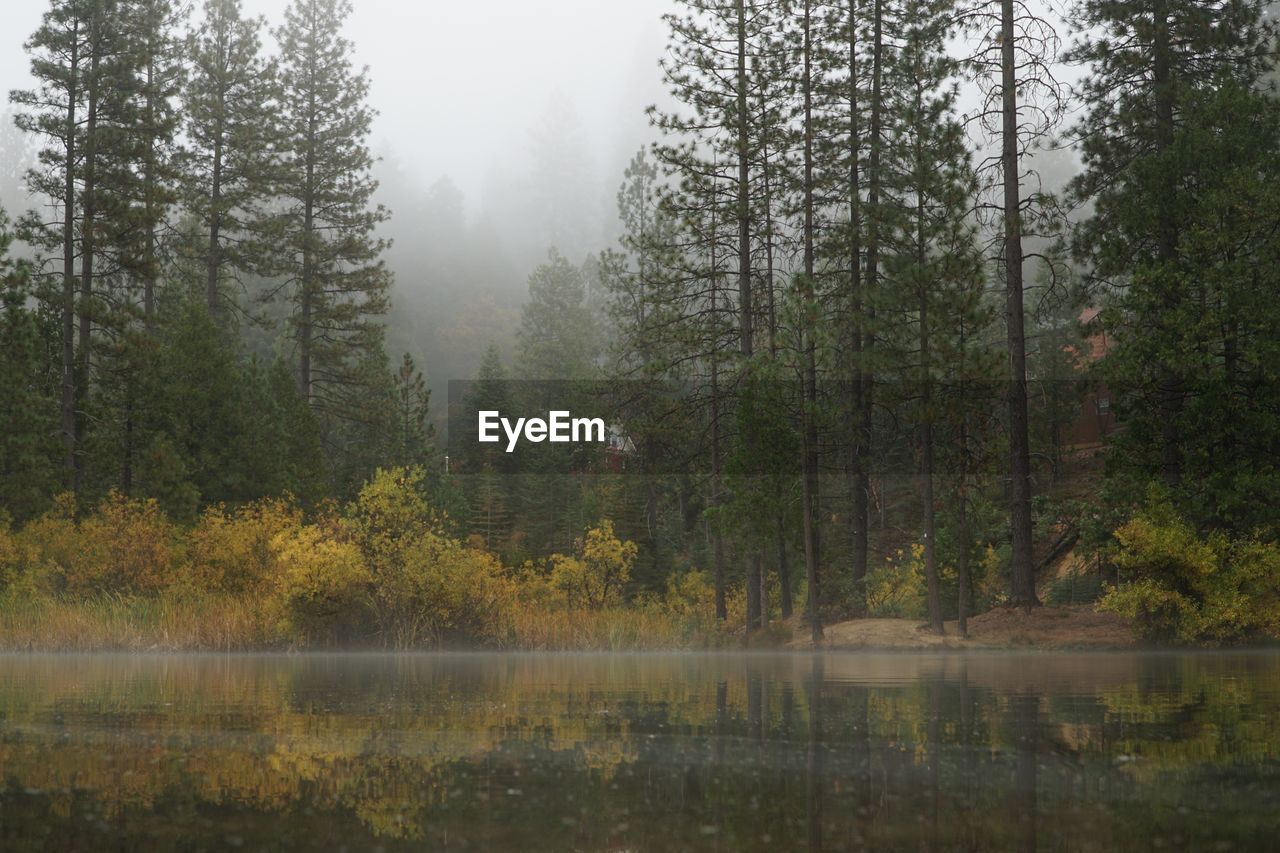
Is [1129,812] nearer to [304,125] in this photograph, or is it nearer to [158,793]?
[158,793]

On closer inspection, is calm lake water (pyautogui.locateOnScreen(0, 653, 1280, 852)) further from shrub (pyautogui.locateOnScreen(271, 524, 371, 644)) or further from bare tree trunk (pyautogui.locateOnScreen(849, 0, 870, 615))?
bare tree trunk (pyautogui.locateOnScreen(849, 0, 870, 615))

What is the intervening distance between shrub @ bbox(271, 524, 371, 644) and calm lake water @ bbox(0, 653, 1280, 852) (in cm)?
1106

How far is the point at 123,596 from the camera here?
2938 cm

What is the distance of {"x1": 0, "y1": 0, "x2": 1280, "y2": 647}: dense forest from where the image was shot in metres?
23.8

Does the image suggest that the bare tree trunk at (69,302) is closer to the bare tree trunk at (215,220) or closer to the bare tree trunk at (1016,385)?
the bare tree trunk at (215,220)

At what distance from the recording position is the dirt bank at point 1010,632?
925 inches

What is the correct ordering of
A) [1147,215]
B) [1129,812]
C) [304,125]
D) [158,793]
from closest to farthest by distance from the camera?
[1129,812], [158,793], [1147,215], [304,125]

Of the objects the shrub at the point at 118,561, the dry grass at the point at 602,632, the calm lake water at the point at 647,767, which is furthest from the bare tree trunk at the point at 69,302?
the calm lake water at the point at 647,767

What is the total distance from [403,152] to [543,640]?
175552 millimetres

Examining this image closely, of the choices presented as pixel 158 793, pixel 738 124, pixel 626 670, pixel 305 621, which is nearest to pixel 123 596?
pixel 305 621

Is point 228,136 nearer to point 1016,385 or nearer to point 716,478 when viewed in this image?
point 716,478

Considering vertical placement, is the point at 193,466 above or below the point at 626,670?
above

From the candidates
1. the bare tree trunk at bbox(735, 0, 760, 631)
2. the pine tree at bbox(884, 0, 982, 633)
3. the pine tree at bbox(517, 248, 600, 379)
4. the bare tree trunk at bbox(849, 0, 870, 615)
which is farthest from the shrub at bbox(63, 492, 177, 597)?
the pine tree at bbox(517, 248, 600, 379)

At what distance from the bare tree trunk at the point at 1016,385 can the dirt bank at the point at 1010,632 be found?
70 cm
